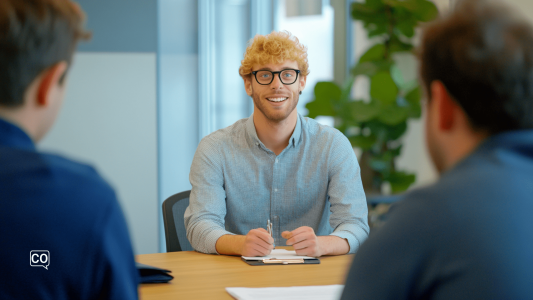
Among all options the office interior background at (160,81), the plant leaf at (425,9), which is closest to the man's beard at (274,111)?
the plant leaf at (425,9)

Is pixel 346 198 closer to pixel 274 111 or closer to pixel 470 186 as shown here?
pixel 274 111

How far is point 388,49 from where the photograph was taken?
3.01 m

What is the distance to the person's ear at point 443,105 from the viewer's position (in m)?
0.67

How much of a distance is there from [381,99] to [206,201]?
4.26 feet

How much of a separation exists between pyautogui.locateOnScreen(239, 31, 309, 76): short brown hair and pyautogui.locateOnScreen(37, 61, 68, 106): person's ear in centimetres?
148

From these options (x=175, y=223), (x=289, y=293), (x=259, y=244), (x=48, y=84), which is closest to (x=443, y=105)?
(x=48, y=84)

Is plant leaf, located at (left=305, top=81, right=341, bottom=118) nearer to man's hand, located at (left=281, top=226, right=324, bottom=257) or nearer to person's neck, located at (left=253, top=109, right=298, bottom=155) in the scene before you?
person's neck, located at (left=253, top=109, right=298, bottom=155)

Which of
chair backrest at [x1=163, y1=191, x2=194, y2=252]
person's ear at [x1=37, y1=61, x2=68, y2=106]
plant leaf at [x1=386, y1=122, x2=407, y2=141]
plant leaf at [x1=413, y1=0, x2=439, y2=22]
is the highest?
plant leaf at [x1=413, y1=0, x2=439, y2=22]

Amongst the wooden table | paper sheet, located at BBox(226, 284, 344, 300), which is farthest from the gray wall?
paper sheet, located at BBox(226, 284, 344, 300)

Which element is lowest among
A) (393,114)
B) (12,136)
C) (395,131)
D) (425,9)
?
(395,131)

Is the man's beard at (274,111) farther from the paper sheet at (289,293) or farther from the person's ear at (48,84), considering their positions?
the person's ear at (48,84)

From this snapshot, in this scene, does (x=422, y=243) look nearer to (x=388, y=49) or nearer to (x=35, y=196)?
(x=35, y=196)

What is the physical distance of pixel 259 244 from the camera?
1640 millimetres

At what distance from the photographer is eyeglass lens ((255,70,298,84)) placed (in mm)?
2213
